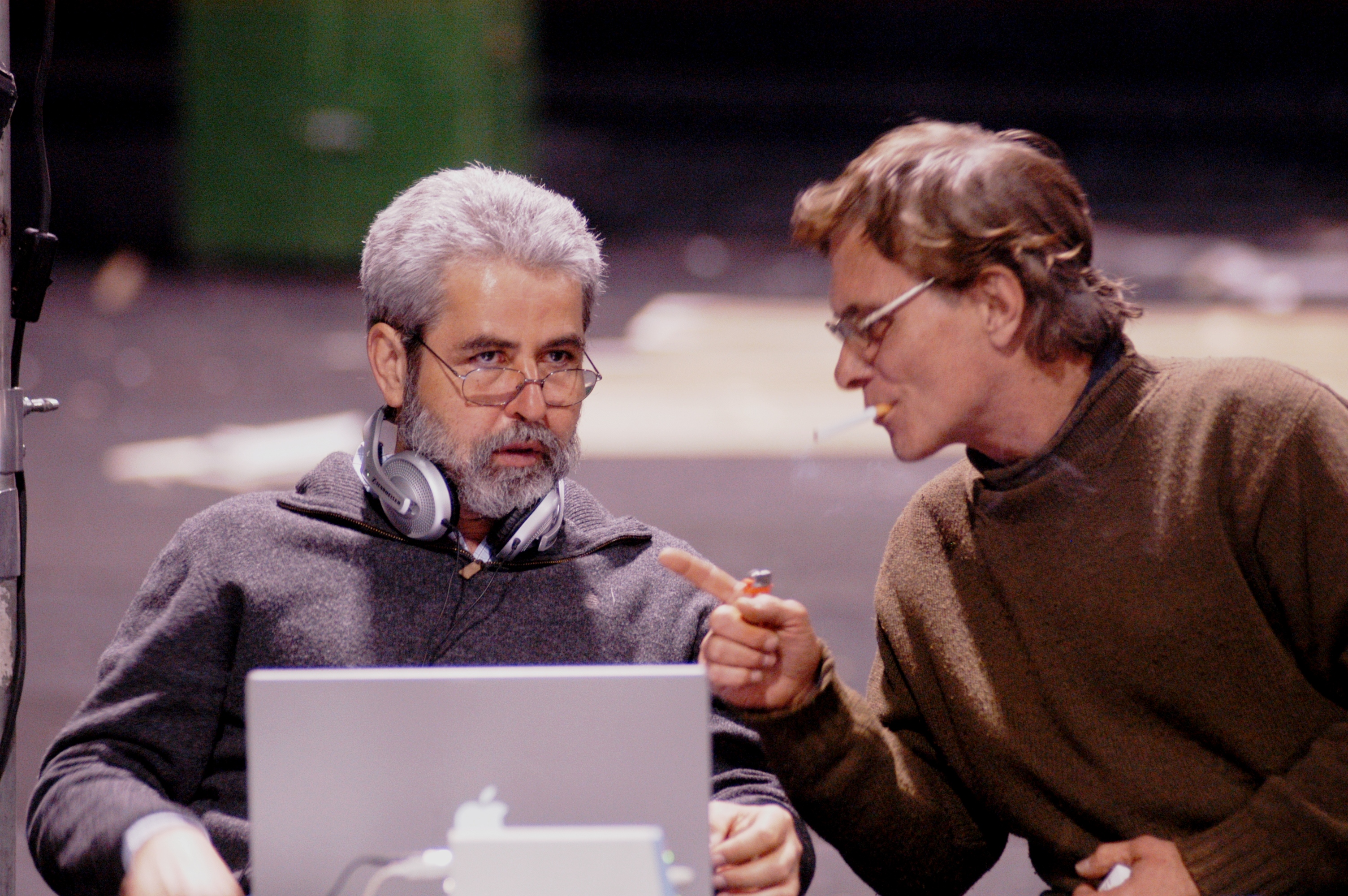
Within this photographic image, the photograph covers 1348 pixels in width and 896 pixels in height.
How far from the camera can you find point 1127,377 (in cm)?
174

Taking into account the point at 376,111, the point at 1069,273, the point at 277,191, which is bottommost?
the point at 277,191

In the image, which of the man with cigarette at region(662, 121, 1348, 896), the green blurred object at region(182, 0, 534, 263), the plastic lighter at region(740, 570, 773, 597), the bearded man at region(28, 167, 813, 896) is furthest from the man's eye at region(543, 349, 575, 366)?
the green blurred object at region(182, 0, 534, 263)

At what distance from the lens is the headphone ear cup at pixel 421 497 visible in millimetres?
1818

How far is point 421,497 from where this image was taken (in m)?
1.82

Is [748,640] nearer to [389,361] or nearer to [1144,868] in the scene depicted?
[1144,868]

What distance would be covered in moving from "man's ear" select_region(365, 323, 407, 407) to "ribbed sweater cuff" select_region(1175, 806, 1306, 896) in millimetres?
1160

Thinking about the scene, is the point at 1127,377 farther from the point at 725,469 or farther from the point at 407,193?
the point at 725,469

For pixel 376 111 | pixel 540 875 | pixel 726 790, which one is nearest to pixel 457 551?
pixel 726 790

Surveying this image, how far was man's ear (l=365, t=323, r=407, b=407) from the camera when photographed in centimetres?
195

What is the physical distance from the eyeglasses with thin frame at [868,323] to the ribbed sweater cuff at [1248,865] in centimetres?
70

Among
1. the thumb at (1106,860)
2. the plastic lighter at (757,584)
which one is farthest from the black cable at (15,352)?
the thumb at (1106,860)

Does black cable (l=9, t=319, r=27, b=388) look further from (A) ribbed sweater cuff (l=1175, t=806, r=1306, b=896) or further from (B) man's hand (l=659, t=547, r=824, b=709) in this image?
(A) ribbed sweater cuff (l=1175, t=806, r=1306, b=896)

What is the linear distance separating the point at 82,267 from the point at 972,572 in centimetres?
1079

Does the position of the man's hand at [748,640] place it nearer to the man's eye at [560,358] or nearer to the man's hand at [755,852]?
the man's hand at [755,852]
